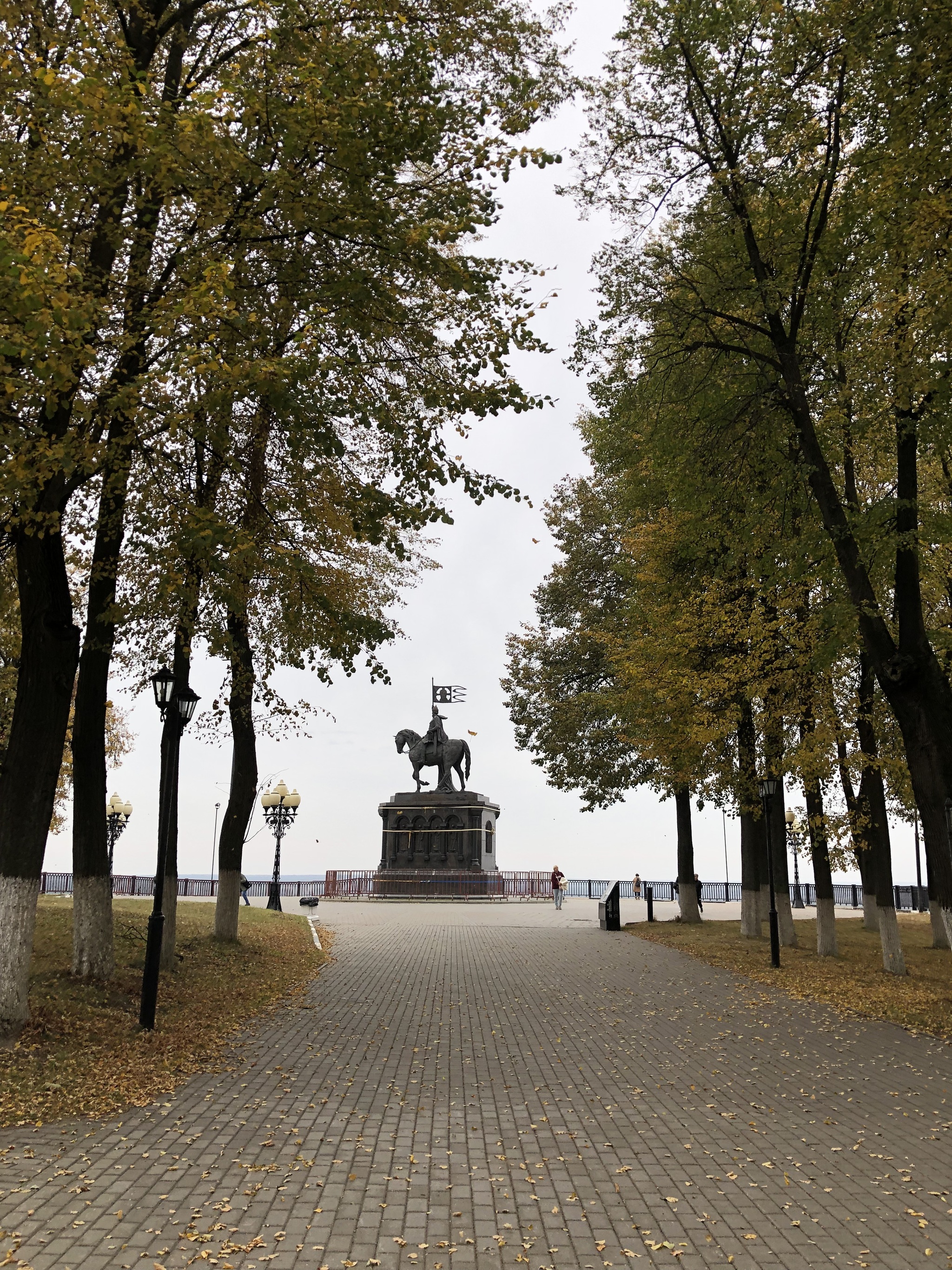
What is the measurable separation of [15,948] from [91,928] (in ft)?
8.41

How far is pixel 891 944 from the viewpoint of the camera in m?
15.7

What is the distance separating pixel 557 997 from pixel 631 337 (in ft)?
32.9

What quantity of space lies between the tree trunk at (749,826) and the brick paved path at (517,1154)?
7.87 metres

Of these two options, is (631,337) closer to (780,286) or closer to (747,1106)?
(780,286)

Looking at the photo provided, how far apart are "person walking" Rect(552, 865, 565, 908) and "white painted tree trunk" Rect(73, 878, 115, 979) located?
2481cm

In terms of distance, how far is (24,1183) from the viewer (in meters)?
5.61

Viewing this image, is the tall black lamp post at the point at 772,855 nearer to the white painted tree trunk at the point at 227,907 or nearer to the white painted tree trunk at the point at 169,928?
the white painted tree trunk at the point at 227,907

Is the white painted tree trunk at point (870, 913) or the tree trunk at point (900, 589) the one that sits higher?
the tree trunk at point (900, 589)

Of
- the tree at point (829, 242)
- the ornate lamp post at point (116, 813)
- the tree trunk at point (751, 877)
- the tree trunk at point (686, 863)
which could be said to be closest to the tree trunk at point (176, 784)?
the tree at point (829, 242)

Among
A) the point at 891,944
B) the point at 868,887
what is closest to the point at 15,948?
the point at 891,944

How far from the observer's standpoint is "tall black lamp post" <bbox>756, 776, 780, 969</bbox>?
1593cm

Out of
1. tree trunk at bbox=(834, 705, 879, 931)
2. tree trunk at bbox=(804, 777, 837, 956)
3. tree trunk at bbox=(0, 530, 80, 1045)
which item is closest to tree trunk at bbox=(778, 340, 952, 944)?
tree trunk at bbox=(834, 705, 879, 931)

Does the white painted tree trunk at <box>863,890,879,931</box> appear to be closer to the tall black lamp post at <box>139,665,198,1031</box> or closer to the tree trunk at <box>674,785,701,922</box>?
the tree trunk at <box>674,785,701,922</box>

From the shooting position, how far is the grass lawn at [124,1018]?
24.7ft
